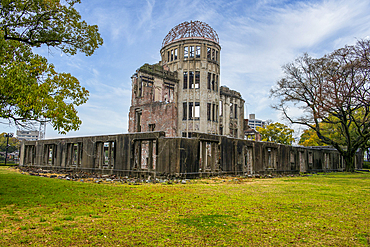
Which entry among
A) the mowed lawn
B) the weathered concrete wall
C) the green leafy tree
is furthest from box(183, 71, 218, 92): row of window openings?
the green leafy tree

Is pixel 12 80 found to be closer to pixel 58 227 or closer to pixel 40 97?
pixel 40 97

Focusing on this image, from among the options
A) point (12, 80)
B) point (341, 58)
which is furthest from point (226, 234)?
point (341, 58)

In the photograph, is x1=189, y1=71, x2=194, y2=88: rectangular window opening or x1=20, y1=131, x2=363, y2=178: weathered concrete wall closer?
x1=20, y1=131, x2=363, y2=178: weathered concrete wall

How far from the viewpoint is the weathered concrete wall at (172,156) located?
15258 mm

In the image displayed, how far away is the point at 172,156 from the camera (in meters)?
15.0

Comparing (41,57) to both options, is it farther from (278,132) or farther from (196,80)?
(278,132)

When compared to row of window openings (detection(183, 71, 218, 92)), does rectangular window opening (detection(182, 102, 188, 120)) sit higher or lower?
lower

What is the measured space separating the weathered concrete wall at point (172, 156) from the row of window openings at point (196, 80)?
16.0 meters

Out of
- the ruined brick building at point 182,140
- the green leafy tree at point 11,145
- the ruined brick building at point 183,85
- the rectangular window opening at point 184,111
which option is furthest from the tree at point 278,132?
the green leafy tree at point 11,145

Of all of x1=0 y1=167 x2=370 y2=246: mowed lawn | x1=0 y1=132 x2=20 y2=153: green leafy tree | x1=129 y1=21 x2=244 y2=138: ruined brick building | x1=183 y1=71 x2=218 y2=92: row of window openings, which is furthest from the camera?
x1=0 y1=132 x2=20 y2=153: green leafy tree

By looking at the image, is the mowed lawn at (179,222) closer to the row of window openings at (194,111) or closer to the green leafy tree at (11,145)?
the row of window openings at (194,111)

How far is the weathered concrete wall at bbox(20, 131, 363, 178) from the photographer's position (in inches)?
601

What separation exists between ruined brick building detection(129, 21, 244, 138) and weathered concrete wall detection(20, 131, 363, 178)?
1242 centimetres

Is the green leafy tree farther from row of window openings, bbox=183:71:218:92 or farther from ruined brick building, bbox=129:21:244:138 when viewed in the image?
row of window openings, bbox=183:71:218:92
